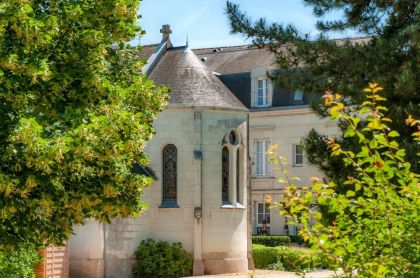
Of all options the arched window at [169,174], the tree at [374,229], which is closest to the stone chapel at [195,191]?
the arched window at [169,174]

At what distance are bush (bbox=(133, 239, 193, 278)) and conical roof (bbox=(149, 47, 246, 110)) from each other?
5.08 m

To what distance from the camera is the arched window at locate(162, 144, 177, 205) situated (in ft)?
107

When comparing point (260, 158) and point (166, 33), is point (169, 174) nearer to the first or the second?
point (166, 33)

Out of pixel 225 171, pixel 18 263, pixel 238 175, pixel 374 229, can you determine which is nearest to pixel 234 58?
pixel 238 175

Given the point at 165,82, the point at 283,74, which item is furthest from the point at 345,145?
the point at 165,82

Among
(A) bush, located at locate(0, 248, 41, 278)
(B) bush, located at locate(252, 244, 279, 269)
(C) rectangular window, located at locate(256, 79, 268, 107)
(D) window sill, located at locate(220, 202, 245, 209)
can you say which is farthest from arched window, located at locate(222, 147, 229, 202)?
(C) rectangular window, located at locate(256, 79, 268, 107)

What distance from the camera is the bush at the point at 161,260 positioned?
3069cm

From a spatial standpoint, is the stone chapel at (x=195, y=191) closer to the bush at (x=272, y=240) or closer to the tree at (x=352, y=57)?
the bush at (x=272, y=240)

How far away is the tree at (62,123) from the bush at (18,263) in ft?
17.5

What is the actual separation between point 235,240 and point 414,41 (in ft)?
60.9

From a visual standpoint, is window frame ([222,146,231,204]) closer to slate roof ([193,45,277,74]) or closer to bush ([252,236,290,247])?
bush ([252,236,290,247])

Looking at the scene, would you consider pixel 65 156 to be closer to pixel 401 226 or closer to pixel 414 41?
pixel 414 41

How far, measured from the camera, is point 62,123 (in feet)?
50.7

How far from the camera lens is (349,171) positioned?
1678cm
